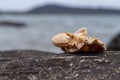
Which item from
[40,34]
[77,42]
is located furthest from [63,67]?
[40,34]

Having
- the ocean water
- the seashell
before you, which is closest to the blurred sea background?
the ocean water

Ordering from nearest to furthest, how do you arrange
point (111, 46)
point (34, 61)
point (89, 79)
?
point (89, 79), point (34, 61), point (111, 46)

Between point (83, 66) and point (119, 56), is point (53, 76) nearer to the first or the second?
point (83, 66)

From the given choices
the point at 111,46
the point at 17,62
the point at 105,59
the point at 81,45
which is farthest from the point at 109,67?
the point at 111,46

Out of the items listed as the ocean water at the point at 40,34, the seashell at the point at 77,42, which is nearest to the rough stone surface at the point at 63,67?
the seashell at the point at 77,42

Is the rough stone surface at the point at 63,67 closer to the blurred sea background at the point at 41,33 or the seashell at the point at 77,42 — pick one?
the seashell at the point at 77,42

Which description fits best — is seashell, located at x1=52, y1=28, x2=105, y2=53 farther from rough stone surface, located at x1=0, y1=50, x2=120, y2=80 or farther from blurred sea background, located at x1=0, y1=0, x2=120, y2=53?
blurred sea background, located at x1=0, y1=0, x2=120, y2=53

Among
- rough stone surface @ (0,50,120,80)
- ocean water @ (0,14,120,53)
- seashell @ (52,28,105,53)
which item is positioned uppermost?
ocean water @ (0,14,120,53)
